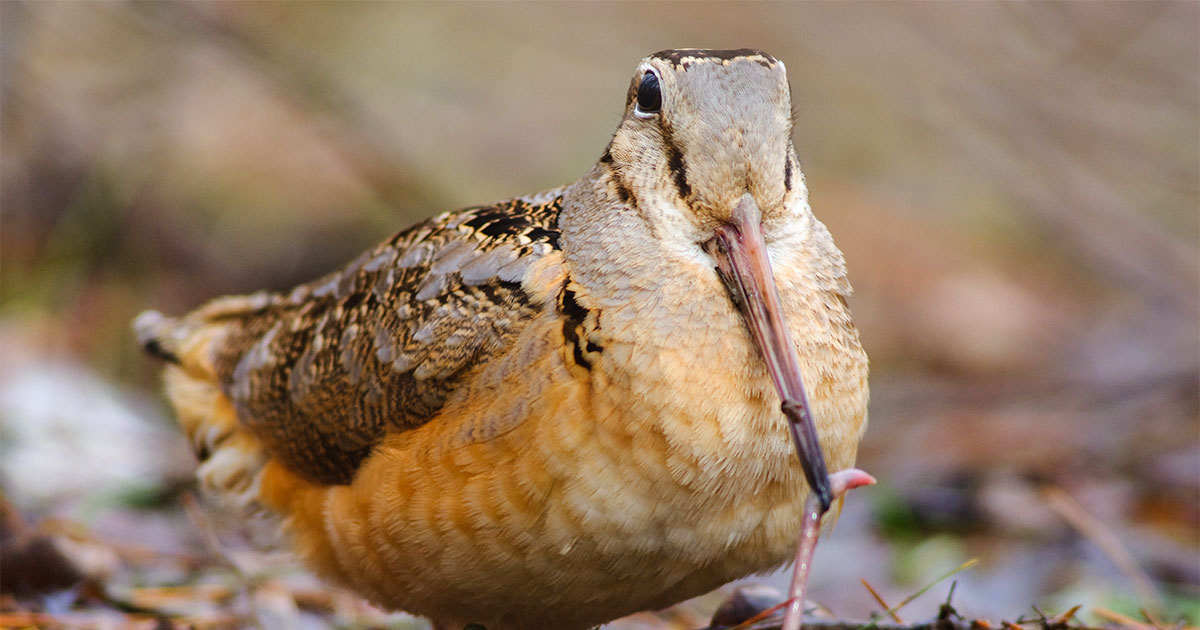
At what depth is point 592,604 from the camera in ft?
10.3


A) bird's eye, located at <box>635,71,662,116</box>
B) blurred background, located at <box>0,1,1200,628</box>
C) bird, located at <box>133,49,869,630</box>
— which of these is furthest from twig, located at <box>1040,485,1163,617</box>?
bird's eye, located at <box>635,71,662,116</box>

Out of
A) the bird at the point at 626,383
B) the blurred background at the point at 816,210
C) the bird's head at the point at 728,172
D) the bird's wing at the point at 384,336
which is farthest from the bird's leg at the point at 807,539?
the blurred background at the point at 816,210

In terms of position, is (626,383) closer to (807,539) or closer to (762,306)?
(762,306)

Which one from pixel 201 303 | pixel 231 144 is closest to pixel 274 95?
pixel 231 144

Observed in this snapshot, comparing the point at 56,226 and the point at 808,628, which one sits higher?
the point at 56,226

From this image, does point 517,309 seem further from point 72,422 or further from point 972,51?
point 972,51

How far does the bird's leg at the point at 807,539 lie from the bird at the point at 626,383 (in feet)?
0.10

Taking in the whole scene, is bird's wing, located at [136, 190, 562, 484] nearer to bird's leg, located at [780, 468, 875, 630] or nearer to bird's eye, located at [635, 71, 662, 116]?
bird's eye, located at [635, 71, 662, 116]

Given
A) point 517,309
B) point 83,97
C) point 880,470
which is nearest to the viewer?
point 517,309

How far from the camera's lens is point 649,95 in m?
2.99

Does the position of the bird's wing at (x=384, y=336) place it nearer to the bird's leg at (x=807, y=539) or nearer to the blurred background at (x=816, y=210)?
the blurred background at (x=816, y=210)

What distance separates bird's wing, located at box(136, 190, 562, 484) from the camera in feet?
10.4

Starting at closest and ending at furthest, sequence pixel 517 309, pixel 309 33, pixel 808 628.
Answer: pixel 517 309
pixel 808 628
pixel 309 33

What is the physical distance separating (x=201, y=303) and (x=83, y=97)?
5.58 ft
